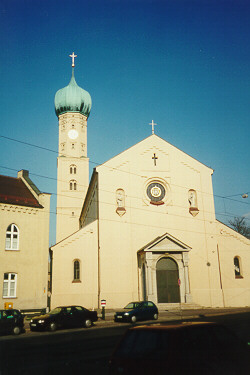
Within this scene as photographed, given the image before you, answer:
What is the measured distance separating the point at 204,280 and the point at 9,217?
1822 centimetres

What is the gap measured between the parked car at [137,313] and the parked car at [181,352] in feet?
52.9

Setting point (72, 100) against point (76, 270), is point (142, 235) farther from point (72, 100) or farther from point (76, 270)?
point (72, 100)

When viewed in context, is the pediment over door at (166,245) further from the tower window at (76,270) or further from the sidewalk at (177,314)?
the tower window at (76,270)

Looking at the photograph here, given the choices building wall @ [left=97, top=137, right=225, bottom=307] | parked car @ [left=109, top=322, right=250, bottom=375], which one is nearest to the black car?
building wall @ [left=97, top=137, right=225, bottom=307]

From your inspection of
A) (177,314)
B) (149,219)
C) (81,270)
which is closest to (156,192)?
(149,219)

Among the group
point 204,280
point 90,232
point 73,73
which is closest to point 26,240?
point 90,232

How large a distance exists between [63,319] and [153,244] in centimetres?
1332

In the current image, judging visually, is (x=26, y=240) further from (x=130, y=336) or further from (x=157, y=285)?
(x=130, y=336)

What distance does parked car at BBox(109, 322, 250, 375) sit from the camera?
5160mm

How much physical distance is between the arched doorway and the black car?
11.4 m

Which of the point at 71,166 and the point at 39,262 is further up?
the point at 71,166

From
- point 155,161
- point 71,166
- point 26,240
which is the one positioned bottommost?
point 26,240

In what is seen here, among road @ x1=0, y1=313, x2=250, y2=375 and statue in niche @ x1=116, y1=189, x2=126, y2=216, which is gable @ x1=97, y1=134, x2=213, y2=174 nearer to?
statue in niche @ x1=116, y1=189, x2=126, y2=216

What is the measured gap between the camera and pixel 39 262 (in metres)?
27.0
